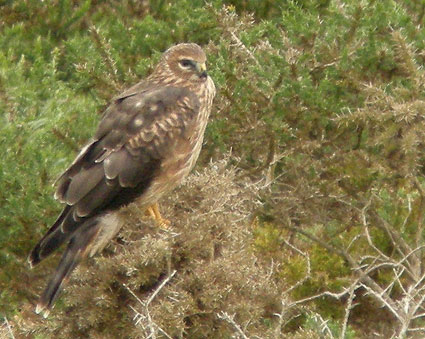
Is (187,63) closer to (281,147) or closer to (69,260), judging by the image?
(281,147)

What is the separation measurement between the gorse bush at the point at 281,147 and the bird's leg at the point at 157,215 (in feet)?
0.19

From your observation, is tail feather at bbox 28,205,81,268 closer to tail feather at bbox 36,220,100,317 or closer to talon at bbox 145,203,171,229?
tail feather at bbox 36,220,100,317

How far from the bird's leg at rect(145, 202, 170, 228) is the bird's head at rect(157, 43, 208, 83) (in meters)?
0.93

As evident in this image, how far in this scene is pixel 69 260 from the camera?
20.7ft

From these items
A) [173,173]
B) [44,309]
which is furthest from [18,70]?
[44,309]

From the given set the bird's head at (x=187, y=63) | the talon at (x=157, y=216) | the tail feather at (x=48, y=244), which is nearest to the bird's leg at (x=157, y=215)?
the talon at (x=157, y=216)

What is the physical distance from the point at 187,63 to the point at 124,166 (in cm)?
99

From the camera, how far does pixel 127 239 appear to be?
19.8ft

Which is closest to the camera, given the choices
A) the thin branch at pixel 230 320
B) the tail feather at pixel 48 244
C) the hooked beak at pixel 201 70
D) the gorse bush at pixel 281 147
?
the thin branch at pixel 230 320

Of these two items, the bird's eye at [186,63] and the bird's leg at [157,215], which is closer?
the bird's leg at [157,215]

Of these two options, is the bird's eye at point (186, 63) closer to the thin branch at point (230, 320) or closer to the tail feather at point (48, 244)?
the tail feather at point (48, 244)

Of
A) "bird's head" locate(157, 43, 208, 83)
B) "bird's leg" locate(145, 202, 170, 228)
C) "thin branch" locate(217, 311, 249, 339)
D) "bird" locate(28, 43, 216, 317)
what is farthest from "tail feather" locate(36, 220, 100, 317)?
"bird's head" locate(157, 43, 208, 83)

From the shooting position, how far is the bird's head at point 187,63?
7.39 metres

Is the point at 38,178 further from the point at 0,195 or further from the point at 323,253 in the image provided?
the point at 323,253
